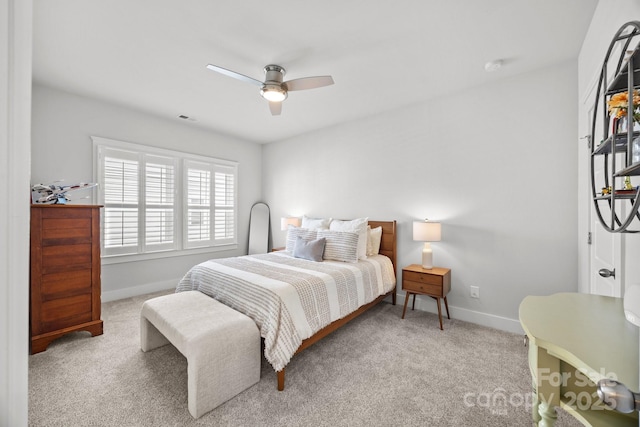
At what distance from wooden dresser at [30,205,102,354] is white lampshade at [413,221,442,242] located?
3.34 metres

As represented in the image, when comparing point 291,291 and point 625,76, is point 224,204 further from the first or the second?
point 625,76

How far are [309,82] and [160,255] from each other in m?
3.36

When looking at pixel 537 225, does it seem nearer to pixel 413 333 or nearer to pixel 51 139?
pixel 413 333

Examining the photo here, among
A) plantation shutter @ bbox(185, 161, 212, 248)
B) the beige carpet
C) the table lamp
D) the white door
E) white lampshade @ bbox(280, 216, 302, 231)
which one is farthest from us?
white lampshade @ bbox(280, 216, 302, 231)

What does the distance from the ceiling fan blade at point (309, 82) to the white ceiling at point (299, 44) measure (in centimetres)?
24

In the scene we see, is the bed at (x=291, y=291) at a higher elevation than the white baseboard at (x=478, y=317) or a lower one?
higher

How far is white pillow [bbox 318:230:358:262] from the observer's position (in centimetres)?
323

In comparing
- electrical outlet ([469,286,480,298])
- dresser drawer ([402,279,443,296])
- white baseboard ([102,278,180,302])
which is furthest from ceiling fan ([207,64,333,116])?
white baseboard ([102,278,180,302])

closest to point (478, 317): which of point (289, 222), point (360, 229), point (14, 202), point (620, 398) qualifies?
point (360, 229)

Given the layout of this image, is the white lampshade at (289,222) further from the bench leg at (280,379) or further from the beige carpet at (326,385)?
the bench leg at (280,379)

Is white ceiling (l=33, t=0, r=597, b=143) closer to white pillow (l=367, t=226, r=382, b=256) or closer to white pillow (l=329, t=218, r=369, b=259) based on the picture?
white pillow (l=329, t=218, r=369, b=259)

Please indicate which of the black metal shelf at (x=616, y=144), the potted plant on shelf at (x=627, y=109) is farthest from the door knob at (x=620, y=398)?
the black metal shelf at (x=616, y=144)

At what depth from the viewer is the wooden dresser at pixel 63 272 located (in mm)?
2354

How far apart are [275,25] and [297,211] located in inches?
124
